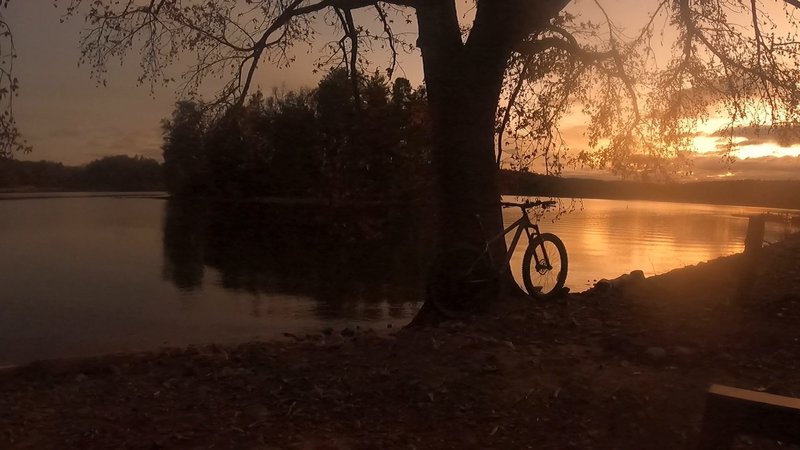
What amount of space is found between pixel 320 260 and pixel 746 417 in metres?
28.4

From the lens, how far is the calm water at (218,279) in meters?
14.3

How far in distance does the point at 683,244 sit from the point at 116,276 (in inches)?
1172

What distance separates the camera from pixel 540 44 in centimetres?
1018

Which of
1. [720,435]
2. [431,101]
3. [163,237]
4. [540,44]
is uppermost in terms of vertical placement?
[540,44]

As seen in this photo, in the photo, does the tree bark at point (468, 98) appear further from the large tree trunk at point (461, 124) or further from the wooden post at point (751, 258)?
the wooden post at point (751, 258)

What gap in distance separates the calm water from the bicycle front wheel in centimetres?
226

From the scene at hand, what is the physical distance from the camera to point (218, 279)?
23812mm

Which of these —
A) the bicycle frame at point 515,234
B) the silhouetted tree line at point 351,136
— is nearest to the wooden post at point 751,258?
the bicycle frame at point 515,234

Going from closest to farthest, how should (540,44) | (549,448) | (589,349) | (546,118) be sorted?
(549,448) < (589,349) < (540,44) < (546,118)

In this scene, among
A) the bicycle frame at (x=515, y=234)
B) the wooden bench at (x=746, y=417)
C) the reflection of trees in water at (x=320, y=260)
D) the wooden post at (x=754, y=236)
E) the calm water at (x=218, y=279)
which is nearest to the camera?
the wooden bench at (x=746, y=417)

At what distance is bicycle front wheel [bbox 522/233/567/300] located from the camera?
9438 millimetres

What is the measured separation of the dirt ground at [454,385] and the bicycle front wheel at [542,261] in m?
1.10

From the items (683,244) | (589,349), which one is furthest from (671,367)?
(683,244)

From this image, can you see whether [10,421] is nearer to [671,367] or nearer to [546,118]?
[671,367]
